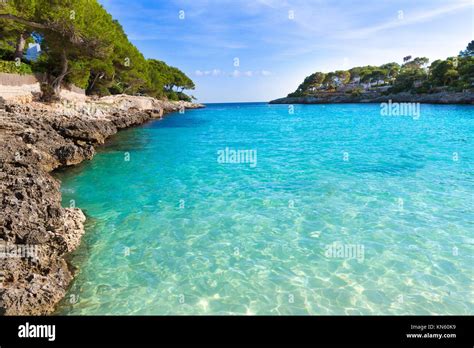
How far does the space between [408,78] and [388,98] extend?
12807 mm

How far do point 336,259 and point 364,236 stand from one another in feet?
6.18

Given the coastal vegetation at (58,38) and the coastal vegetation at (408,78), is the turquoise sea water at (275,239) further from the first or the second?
the coastal vegetation at (408,78)

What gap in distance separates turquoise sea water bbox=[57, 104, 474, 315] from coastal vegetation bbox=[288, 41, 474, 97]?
104m

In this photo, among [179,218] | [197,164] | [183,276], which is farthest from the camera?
[197,164]

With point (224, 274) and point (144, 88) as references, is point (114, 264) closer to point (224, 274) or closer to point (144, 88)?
point (224, 274)

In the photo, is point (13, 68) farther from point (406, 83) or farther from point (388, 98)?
point (406, 83)

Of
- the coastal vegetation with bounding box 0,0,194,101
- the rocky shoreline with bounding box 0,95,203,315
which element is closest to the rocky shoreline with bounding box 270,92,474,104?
the coastal vegetation with bounding box 0,0,194,101

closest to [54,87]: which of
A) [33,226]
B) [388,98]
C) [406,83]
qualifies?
[33,226]

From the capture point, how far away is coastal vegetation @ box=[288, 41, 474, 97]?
336ft

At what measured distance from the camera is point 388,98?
123 metres

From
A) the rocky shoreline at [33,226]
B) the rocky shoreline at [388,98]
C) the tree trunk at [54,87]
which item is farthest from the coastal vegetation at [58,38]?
the rocky shoreline at [388,98]

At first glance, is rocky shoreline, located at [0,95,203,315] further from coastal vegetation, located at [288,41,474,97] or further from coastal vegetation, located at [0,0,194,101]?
coastal vegetation, located at [288,41,474,97]

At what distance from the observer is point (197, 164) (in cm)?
2250
